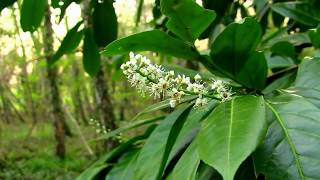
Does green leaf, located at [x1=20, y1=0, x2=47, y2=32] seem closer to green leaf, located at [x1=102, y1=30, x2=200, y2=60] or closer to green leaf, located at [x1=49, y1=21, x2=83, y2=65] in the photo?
green leaf, located at [x1=49, y1=21, x2=83, y2=65]

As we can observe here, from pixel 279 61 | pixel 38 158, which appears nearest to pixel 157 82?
pixel 279 61

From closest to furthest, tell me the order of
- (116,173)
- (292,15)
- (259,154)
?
(259,154), (116,173), (292,15)

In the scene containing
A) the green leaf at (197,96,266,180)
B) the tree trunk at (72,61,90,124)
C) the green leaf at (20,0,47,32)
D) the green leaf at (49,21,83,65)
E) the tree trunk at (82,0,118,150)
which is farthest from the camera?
the tree trunk at (72,61,90,124)

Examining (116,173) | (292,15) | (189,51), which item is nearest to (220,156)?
(189,51)

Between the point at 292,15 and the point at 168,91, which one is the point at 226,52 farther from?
the point at 292,15

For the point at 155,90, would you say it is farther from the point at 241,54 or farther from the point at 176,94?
the point at 241,54

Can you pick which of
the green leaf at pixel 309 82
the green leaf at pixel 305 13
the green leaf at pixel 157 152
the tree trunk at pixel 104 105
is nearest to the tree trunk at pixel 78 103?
the tree trunk at pixel 104 105

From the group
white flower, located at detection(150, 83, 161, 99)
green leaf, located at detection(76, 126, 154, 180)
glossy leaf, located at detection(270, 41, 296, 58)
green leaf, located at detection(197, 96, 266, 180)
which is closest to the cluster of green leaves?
green leaf, located at detection(197, 96, 266, 180)

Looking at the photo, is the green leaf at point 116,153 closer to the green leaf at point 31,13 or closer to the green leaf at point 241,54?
the green leaf at point 31,13
